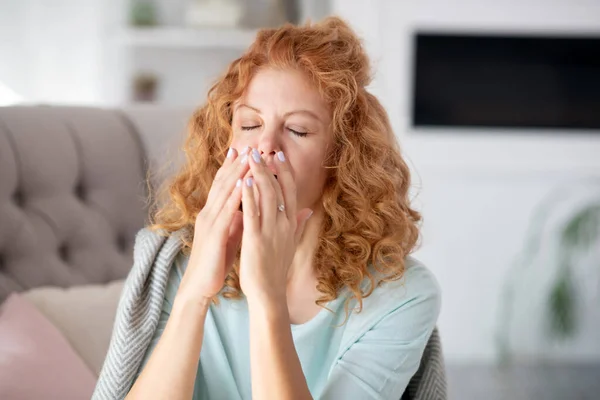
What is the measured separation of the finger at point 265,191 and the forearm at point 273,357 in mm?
131

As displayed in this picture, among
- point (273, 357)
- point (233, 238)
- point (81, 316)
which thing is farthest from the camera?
point (81, 316)

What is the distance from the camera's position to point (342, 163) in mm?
1436

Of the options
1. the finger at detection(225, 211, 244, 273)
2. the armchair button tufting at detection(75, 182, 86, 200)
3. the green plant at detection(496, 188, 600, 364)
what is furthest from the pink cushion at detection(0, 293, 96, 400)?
the green plant at detection(496, 188, 600, 364)

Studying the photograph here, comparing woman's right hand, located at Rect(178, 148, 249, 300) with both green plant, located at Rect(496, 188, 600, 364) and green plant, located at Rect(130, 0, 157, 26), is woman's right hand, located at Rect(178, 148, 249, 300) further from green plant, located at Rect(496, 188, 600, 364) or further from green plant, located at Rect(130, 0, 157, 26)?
green plant, located at Rect(130, 0, 157, 26)

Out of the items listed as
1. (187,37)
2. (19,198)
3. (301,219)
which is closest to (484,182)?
(187,37)

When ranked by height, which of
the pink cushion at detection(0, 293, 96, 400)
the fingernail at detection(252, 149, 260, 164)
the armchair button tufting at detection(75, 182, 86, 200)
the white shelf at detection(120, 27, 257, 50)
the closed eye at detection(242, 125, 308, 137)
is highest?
the white shelf at detection(120, 27, 257, 50)

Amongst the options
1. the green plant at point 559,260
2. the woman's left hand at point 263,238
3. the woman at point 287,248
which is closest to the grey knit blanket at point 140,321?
the woman at point 287,248

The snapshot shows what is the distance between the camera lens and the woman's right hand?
126 centimetres

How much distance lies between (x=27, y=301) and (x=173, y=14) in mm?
2983

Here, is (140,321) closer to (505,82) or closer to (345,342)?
(345,342)

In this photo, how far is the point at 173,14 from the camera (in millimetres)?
4426

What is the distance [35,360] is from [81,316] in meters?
0.20

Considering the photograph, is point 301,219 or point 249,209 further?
point 301,219

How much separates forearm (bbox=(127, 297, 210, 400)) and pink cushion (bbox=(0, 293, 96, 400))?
346 mm
